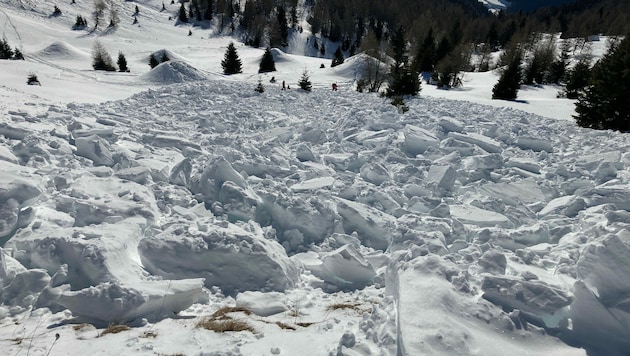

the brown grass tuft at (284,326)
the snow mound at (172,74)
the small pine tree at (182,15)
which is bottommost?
the brown grass tuft at (284,326)

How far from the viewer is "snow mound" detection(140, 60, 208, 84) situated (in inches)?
1072

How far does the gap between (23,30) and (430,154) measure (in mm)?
71158

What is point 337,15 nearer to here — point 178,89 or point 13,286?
point 178,89

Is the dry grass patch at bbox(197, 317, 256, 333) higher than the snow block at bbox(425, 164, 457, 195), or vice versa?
the snow block at bbox(425, 164, 457, 195)

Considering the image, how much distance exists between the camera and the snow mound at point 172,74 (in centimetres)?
2722

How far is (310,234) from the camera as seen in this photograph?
283 inches

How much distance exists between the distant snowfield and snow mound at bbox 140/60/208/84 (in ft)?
43.0

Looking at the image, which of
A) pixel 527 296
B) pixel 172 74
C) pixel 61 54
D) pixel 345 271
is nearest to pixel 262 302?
pixel 345 271

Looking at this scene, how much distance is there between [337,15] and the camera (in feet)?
288

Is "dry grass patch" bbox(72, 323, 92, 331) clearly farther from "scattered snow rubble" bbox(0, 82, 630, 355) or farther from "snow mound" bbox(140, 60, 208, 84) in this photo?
"snow mound" bbox(140, 60, 208, 84)

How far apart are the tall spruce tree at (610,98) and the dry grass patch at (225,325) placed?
17.5 meters

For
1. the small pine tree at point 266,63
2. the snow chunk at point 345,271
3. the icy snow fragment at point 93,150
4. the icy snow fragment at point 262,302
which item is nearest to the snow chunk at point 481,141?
the snow chunk at point 345,271

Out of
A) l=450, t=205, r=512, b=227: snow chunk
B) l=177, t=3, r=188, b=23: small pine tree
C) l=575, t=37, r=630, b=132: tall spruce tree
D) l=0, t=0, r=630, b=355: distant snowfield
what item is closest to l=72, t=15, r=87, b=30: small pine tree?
l=177, t=3, r=188, b=23: small pine tree

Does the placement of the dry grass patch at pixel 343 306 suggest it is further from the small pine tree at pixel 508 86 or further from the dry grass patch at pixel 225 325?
the small pine tree at pixel 508 86
